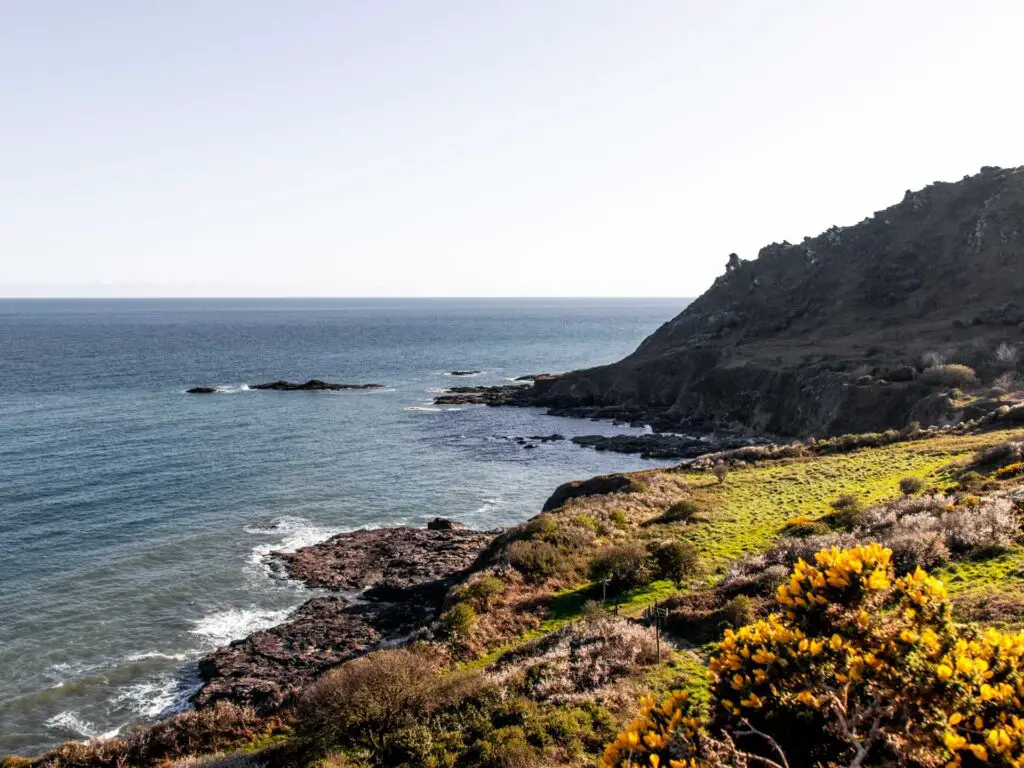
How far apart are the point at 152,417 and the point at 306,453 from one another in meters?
26.9

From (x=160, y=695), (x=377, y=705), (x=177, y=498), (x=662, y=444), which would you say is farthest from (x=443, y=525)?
(x=662, y=444)

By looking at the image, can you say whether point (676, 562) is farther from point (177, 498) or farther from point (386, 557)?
point (177, 498)

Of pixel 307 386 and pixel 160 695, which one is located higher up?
pixel 307 386

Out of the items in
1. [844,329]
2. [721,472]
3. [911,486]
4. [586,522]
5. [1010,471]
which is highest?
[844,329]

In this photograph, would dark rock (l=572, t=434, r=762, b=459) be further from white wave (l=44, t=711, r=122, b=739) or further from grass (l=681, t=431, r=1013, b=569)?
white wave (l=44, t=711, r=122, b=739)

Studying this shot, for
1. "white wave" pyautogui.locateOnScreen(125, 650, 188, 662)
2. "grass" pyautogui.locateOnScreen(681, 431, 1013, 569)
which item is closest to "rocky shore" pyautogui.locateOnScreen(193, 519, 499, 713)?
"white wave" pyautogui.locateOnScreen(125, 650, 188, 662)

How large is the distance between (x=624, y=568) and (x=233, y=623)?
19668 millimetres

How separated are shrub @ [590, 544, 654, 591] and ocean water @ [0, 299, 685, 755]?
17.1 metres

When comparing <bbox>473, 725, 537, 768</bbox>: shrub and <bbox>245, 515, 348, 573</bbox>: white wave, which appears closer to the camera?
<bbox>473, 725, 537, 768</bbox>: shrub

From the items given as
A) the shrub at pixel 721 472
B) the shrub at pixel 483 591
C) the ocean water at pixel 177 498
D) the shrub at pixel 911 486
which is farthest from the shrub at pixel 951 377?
the shrub at pixel 483 591

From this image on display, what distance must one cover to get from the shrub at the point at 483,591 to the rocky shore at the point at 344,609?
319 cm

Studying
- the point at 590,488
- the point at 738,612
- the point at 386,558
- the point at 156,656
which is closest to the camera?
the point at 738,612

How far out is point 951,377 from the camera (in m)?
59.0

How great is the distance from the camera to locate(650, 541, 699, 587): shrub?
84.5 feet
